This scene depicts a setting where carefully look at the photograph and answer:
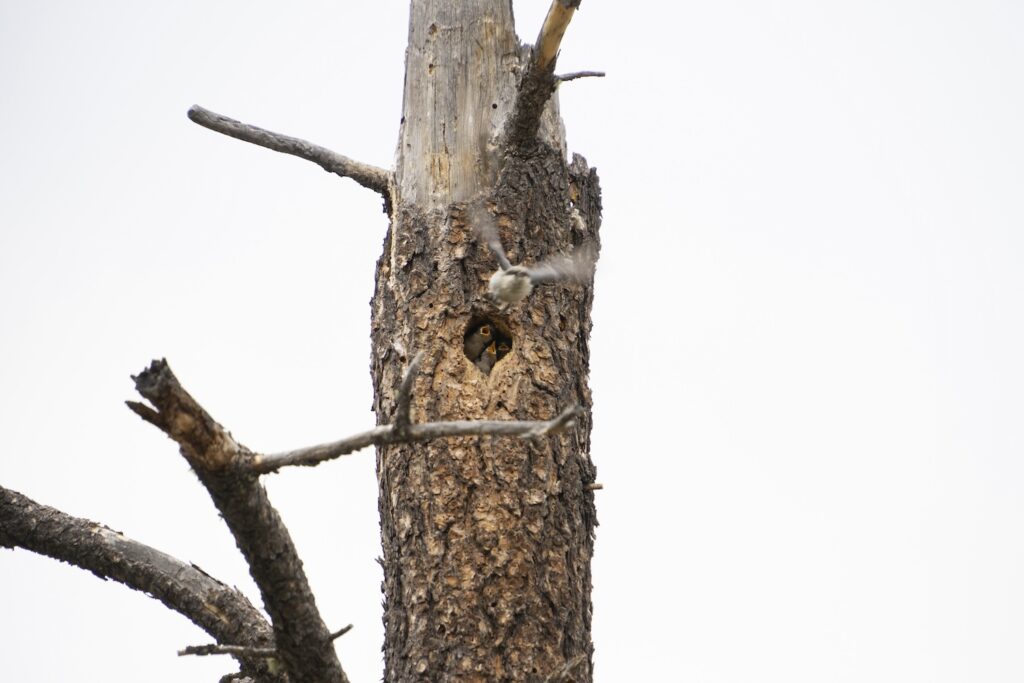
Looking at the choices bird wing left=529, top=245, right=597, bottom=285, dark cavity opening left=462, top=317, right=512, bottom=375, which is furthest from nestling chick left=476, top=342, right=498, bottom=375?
bird wing left=529, top=245, right=597, bottom=285

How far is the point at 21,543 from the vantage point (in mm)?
3215

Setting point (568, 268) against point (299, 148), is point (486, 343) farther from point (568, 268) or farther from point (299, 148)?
→ point (299, 148)

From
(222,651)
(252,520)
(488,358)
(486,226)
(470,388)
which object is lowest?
(222,651)

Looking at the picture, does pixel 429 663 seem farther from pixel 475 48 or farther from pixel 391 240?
pixel 475 48

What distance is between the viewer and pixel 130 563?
10.5 ft

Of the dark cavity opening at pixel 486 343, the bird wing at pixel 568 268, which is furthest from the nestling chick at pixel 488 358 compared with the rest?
the bird wing at pixel 568 268

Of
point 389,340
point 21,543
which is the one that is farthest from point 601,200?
point 21,543

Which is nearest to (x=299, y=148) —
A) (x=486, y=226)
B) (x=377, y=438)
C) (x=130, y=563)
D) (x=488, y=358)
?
(x=486, y=226)

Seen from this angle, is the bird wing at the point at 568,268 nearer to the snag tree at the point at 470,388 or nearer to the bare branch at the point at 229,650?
the snag tree at the point at 470,388

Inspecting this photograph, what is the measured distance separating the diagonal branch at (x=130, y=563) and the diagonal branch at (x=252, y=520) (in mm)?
513

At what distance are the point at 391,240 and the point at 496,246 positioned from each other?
46cm

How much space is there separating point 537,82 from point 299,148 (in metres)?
0.83

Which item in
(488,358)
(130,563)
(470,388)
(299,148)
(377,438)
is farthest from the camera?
(299,148)

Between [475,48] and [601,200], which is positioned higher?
[475,48]
